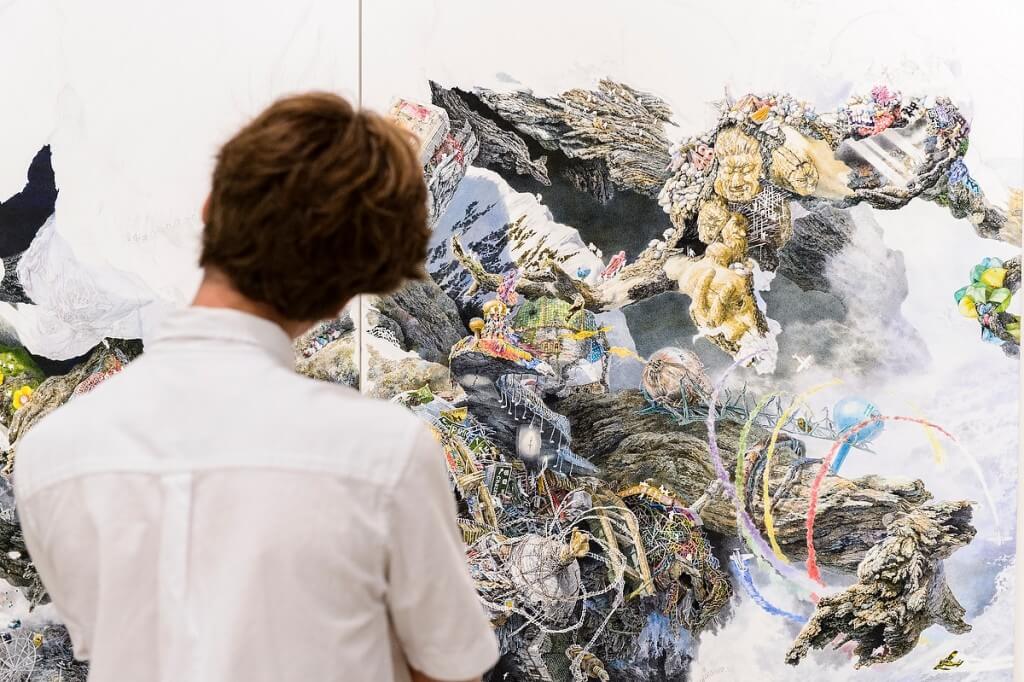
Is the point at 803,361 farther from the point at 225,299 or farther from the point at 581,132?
the point at 225,299

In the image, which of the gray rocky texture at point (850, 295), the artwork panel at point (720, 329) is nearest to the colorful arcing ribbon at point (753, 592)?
the artwork panel at point (720, 329)

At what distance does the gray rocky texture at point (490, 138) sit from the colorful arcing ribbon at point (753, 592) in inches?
25.9

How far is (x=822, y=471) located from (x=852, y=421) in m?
0.09

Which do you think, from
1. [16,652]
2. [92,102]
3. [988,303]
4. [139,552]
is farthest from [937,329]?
[16,652]

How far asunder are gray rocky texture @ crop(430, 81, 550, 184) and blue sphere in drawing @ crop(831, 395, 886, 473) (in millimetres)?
574

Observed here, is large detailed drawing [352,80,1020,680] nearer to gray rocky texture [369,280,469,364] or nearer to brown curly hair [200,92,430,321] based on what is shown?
gray rocky texture [369,280,469,364]

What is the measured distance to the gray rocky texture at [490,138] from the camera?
60.5 inches

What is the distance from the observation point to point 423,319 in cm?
156

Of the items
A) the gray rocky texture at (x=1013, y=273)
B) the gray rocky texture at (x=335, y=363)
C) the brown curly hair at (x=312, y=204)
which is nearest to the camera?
the brown curly hair at (x=312, y=204)

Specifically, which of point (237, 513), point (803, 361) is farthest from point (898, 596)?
point (237, 513)

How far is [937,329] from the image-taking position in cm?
148

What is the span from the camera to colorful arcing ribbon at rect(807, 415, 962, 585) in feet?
4.85

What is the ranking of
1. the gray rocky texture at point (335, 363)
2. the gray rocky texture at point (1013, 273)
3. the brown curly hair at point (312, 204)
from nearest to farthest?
1. the brown curly hair at point (312, 204)
2. the gray rocky texture at point (1013, 273)
3. the gray rocky texture at point (335, 363)

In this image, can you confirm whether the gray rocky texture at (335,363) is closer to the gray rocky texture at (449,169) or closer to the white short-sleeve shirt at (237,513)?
the gray rocky texture at (449,169)
